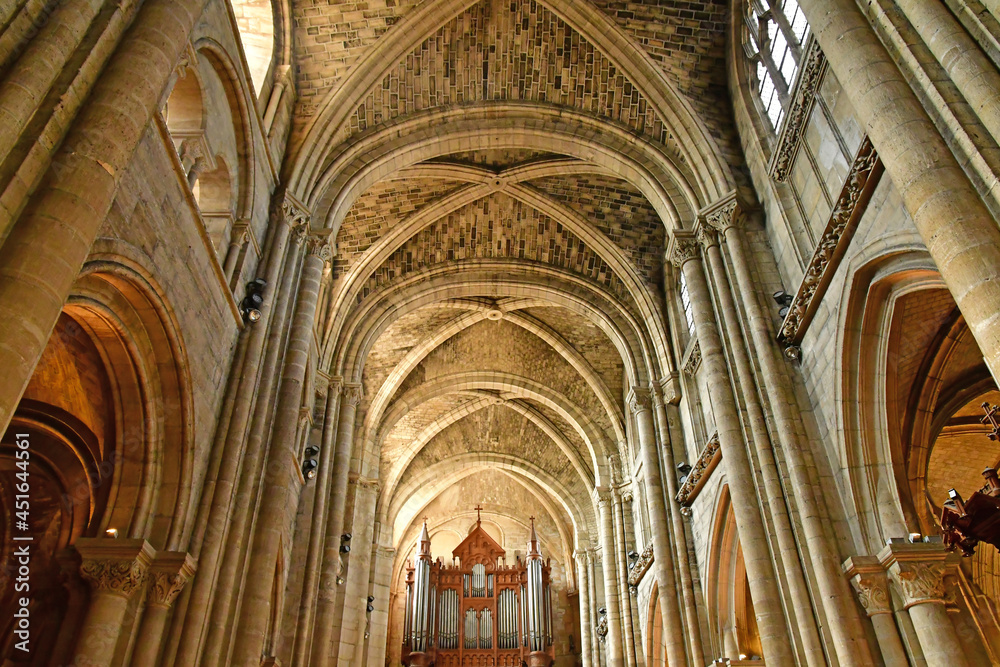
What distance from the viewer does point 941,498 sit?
564 inches

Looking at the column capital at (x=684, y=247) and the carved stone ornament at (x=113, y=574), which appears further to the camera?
the column capital at (x=684, y=247)

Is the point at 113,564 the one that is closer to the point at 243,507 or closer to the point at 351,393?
the point at 243,507

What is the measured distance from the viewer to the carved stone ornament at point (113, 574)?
728 cm

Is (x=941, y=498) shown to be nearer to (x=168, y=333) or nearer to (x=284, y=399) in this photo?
(x=284, y=399)

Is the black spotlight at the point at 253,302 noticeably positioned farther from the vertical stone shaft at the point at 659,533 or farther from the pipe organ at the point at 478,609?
the pipe organ at the point at 478,609

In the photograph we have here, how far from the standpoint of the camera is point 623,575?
63.5ft

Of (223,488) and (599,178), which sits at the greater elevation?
(599,178)

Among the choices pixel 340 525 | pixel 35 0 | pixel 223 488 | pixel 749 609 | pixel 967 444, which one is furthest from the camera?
pixel 340 525

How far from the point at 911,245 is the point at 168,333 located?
754cm

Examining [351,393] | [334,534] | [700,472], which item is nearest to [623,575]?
[700,472]

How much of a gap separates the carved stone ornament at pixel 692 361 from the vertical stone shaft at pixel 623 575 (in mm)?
6430

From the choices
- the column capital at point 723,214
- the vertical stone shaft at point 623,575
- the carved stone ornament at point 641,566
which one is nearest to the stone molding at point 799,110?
the column capital at point 723,214

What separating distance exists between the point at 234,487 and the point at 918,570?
7.49 metres

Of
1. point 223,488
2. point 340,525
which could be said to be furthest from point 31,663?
point 340,525
